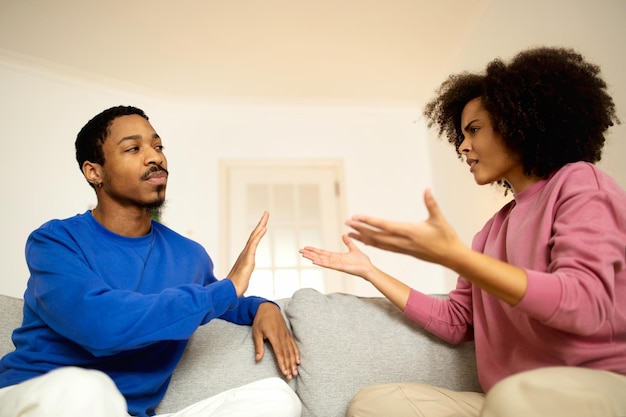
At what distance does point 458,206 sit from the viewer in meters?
3.97

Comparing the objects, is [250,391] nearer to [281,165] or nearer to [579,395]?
[579,395]

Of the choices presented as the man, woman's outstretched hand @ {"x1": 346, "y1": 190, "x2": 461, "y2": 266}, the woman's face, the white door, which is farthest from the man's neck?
the white door

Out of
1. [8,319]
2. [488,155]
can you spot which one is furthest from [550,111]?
[8,319]

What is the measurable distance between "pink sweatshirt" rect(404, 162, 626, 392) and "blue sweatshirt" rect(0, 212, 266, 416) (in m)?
0.67

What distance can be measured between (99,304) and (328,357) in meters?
0.67

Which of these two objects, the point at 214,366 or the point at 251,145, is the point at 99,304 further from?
the point at 251,145

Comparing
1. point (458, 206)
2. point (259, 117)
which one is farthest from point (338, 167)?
point (458, 206)

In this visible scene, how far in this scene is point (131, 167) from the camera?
56.1 inches

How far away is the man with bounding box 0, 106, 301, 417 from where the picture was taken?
3.05 ft

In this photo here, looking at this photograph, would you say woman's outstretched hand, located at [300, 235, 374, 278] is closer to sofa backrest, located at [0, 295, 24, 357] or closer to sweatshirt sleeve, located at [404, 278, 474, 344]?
sweatshirt sleeve, located at [404, 278, 474, 344]

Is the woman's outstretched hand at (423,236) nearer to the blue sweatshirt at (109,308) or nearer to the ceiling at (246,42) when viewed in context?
the blue sweatshirt at (109,308)

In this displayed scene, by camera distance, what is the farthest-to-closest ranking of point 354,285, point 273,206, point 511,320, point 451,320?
1. point 273,206
2. point 354,285
3. point 451,320
4. point 511,320

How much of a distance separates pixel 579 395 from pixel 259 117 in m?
4.03

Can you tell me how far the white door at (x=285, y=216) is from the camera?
13.7ft
